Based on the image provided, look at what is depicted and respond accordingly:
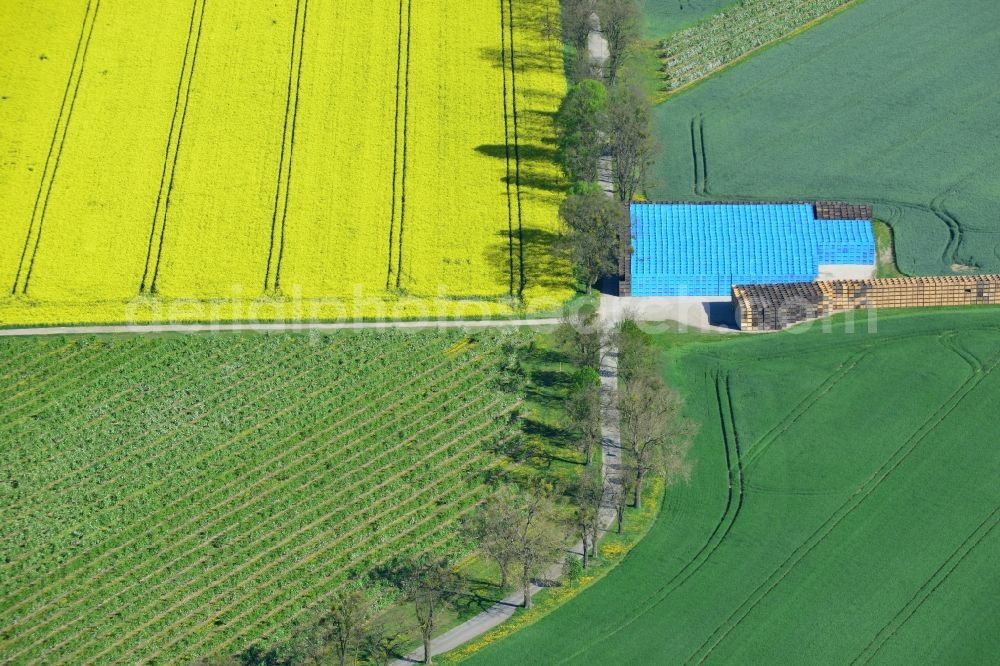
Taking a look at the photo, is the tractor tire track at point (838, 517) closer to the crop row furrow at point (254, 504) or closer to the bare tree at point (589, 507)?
the bare tree at point (589, 507)

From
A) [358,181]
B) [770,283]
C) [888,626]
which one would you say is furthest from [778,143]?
[888,626]

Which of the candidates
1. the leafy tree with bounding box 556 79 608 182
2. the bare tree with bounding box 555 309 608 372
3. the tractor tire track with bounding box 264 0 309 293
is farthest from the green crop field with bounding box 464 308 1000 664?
the tractor tire track with bounding box 264 0 309 293

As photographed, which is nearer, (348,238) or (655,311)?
(655,311)

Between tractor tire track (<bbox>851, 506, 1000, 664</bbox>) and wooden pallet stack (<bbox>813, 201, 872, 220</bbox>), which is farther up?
wooden pallet stack (<bbox>813, 201, 872, 220</bbox>)

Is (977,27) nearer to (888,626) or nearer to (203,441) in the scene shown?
(888,626)

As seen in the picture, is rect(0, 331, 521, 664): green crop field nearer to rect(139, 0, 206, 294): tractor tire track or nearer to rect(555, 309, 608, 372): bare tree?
rect(555, 309, 608, 372): bare tree

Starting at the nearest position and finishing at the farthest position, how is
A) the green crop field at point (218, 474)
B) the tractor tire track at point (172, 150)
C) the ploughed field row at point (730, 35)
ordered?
the green crop field at point (218, 474) < the tractor tire track at point (172, 150) < the ploughed field row at point (730, 35)

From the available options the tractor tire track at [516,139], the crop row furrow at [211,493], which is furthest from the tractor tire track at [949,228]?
the crop row furrow at [211,493]
